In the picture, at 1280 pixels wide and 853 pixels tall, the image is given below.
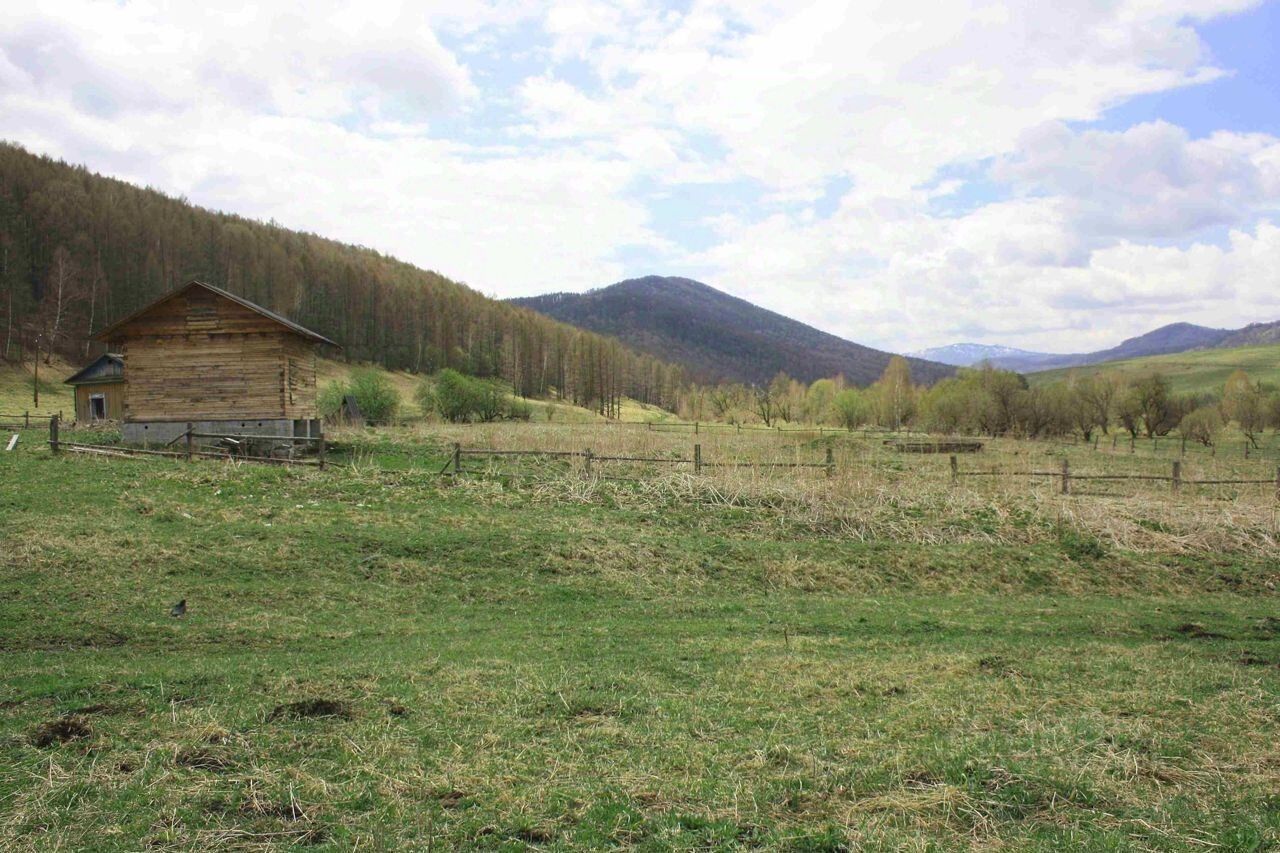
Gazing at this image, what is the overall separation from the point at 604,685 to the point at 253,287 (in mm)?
102859

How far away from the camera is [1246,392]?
2420 inches

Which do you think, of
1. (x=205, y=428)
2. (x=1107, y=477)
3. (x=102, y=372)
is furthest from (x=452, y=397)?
(x=1107, y=477)

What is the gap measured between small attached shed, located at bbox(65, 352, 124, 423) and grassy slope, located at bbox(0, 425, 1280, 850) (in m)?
37.6

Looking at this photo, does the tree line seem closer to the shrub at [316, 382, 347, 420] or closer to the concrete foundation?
the shrub at [316, 382, 347, 420]

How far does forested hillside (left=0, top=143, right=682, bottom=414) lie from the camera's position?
74.2 metres

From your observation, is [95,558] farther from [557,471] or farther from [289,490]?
[557,471]

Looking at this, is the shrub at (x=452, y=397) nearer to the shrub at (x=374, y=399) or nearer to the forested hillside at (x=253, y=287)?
the shrub at (x=374, y=399)

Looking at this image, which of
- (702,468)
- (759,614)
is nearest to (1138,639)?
(759,614)

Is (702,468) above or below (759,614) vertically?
above

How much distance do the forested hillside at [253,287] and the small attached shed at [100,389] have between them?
2345 cm

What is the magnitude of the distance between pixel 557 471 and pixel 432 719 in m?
16.2

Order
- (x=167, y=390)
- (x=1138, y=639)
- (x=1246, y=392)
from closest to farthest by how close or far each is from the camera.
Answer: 1. (x=1138, y=639)
2. (x=167, y=390)
3. (x=1246, y=392)

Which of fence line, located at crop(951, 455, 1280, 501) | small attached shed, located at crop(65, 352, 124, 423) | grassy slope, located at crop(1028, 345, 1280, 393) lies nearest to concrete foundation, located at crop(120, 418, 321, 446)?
small attached shed, located at crop(65, 352, 124, 423)

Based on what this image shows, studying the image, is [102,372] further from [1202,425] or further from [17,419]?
[1202,425]
